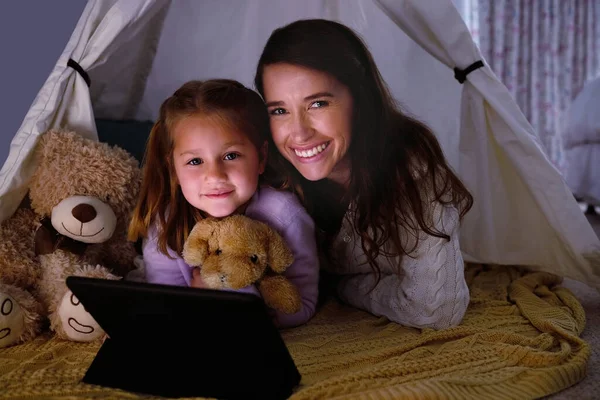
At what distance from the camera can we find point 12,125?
1827mm

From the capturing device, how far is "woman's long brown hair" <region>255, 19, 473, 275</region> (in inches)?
46.2

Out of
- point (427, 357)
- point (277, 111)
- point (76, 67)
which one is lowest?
point (427, 357)

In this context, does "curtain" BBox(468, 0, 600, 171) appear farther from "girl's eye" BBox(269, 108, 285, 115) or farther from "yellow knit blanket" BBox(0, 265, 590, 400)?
"girl's eye" BBox(269, 108, 285, 115)

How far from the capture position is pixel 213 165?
109 cm

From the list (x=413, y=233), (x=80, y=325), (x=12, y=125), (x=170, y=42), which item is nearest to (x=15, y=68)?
(x=12, y=125)

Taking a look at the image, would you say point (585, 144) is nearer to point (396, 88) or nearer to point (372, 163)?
point (396, 88)

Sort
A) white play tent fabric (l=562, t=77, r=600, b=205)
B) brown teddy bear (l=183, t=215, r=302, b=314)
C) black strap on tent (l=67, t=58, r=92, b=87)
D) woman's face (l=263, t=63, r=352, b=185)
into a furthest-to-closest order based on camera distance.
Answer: white play tent fabric (l=562, t=77, r=600, b=205)
black strap on tent (l=67, t=58, r=92, b=87)
woman's face (l=263, t=63, r=352, b=185)
brown teddy bear (l=183, t=215, r=302, b=314)

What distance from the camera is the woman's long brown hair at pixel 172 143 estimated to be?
1.12 meters

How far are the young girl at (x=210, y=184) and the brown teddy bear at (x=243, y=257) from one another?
0.04m

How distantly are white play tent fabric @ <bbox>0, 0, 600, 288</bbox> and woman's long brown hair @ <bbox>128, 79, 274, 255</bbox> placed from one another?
23 cm

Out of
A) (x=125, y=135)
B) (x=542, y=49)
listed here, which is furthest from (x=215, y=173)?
(x=542, y=49)

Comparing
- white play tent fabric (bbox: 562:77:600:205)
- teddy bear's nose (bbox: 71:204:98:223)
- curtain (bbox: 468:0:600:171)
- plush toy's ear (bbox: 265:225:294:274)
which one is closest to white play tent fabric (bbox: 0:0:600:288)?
teddy bear's nose (bbox: 71:204:98:223)

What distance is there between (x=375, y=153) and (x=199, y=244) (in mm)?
432

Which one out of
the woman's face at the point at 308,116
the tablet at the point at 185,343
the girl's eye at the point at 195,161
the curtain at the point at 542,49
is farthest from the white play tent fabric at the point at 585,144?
the tablet at the point at 185,343
